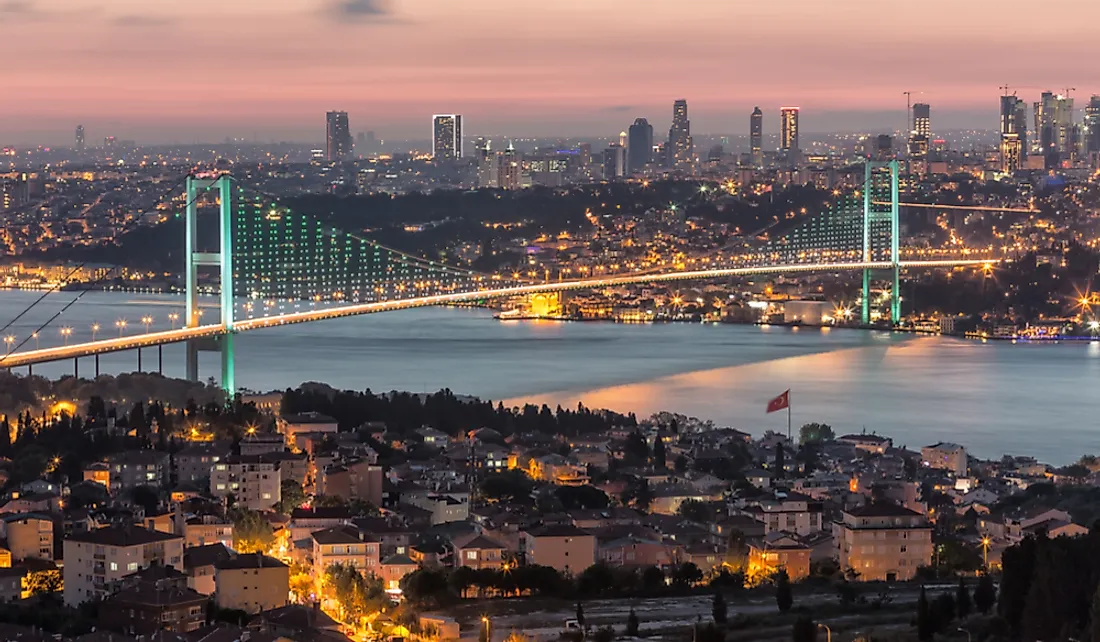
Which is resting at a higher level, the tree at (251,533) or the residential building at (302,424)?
the residential building at (302,424)

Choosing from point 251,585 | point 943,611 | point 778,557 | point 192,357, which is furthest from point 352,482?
point 192,357

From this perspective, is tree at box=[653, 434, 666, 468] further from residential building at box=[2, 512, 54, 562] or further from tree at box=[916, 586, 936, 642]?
tree at box=[916, 586, 936, 642]

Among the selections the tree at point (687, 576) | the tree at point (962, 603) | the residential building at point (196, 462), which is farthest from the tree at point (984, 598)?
the residential building at point (196, 462)

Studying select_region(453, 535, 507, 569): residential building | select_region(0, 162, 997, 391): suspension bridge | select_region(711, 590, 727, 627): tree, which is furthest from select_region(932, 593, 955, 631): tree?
select_region(0, 162, 997, 391): suspension bridge

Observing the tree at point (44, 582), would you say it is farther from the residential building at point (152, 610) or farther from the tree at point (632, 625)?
the tree at point (632, 625)

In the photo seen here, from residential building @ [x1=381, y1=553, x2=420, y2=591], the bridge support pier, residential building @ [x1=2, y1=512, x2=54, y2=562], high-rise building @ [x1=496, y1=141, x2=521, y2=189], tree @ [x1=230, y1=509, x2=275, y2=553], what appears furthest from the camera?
high-rise building @ [x1=496, y1=141, x2=521, y2=189]
